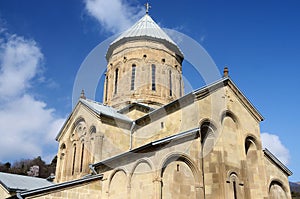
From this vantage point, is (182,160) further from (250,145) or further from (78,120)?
(78,120)

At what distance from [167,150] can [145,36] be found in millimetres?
10653

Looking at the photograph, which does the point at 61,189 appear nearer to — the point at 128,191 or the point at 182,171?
the point at 128,191

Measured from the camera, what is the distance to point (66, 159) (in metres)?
13.7

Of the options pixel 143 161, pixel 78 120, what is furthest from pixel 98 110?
pixel 143 161

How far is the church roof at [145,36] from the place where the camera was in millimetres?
17781

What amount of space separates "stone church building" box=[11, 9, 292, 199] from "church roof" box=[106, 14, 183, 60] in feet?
9.14

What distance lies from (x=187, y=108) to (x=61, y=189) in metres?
4.96

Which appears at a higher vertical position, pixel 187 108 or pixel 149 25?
pixel 149 25

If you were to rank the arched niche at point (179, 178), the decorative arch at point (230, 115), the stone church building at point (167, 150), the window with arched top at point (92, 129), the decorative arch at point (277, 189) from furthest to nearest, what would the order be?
the window with arched top at point (92, 129), the decorative arch at point (277, 189), the decorative arch at point (230, 115), the stone church building at point (167, 150), the arched niche at point (179, 178)

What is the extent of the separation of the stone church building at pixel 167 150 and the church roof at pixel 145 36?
2.79 metres

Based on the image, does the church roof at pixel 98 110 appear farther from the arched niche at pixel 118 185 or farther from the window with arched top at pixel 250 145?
the window with arched top at pixel 250 145

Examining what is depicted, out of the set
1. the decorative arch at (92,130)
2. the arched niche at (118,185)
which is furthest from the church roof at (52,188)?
the decorative arch at (92,130)

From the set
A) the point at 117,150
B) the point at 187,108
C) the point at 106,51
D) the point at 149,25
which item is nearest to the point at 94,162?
the point at 117,150

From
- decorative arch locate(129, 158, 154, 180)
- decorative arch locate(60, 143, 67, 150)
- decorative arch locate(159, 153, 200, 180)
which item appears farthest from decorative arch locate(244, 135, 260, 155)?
decorative arch locate(60, 143, 67, 150)
